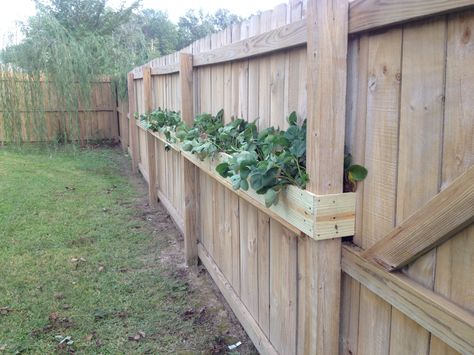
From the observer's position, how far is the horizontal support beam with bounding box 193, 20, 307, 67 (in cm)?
172

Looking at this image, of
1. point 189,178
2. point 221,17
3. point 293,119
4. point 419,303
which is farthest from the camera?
point 221,17

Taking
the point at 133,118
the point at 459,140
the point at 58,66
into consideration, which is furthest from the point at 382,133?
the point at 58,66

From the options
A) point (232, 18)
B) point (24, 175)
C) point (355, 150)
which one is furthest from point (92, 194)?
point (232, 18)

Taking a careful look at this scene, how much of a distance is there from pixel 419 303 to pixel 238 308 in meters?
1.73

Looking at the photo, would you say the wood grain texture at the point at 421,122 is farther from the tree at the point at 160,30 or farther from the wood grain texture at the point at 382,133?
the tree at the point at 160,30

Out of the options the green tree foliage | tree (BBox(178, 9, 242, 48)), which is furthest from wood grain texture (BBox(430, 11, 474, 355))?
tree (BBox(178, 9, 242, 48))

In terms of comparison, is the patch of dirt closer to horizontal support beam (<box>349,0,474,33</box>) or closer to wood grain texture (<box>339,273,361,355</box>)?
wood grain texture (<box>339,273,361,355</box>)

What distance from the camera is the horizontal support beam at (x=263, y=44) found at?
1.72 m

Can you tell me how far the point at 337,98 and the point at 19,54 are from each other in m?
9.82

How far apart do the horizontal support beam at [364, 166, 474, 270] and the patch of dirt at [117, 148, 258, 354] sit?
152 cm

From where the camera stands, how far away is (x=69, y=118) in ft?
33.7

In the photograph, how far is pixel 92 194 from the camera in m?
6.34

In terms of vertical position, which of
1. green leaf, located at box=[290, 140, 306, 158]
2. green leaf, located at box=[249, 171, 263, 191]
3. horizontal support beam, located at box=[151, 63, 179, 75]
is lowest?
green leaf, located at box=[249, 171, 263, 191]

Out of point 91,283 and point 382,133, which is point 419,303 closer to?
point 382,133
